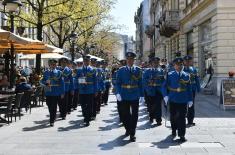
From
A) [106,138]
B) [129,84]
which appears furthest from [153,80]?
[106,138]

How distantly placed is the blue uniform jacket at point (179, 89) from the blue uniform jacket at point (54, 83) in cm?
400

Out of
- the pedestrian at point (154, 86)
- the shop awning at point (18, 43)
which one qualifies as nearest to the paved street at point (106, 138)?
the pedestrian at point (154, 86)

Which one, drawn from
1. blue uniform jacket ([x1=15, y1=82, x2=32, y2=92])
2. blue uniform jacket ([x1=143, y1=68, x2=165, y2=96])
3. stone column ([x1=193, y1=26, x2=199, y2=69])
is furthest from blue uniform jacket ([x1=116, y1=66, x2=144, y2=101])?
stone column ([x1=193, y1=26, x2=199, y2=69])

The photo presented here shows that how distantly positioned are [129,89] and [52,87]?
358 centimetres

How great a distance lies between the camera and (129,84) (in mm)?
11164

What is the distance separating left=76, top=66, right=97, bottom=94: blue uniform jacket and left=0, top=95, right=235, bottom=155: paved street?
960 millimetres

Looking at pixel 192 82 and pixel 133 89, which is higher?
pixel 192 82

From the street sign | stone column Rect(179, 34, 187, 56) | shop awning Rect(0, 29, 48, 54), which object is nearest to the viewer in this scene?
shop awning Rect(0, 29, 48, 54)

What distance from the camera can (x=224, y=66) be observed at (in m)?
25.4

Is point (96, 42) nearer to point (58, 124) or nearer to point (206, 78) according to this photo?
point (206, 78)

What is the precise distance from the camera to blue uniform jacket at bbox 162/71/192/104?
11.0 metres

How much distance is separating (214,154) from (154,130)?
3570mm

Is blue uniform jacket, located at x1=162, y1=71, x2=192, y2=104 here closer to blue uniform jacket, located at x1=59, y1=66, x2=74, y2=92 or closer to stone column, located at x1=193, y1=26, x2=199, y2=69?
blue uniform jacket, located at x1=59, y1=66, x2=74, y2=92

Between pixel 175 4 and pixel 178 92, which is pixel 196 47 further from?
pixel 178 92
